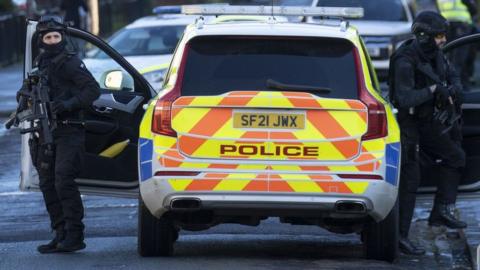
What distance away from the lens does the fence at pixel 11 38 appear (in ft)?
88.0

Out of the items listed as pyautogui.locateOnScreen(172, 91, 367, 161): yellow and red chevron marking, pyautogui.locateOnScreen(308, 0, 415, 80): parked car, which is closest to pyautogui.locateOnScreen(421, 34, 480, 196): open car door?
pyautogui.locateOnScreen(172, 91, 367, 161): yellow and red chevron marking

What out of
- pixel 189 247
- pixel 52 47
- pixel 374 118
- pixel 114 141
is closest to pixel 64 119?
pixel 52 47

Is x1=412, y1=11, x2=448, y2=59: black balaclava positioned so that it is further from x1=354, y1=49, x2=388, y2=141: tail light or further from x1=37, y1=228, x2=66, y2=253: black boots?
x1=37, y1=228, x2=66, y2=253: black boots

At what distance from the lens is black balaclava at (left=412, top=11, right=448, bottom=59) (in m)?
8.98

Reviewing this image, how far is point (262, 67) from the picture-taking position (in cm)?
810

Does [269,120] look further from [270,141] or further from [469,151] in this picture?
[469,151]

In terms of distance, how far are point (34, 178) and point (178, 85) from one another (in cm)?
175

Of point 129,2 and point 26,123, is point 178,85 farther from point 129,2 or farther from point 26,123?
point 129,2

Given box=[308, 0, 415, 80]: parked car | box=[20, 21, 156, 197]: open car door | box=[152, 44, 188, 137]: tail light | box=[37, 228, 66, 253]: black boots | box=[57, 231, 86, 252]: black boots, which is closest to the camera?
box=[152, 44, 188, 137]: tail light

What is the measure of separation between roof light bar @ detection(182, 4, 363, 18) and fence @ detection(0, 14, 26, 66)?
59.4ft

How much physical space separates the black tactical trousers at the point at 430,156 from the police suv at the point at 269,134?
31.4 inches

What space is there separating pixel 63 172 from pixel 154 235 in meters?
0.75

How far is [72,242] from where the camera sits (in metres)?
8.81

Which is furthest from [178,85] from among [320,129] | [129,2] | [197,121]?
[129,2]
